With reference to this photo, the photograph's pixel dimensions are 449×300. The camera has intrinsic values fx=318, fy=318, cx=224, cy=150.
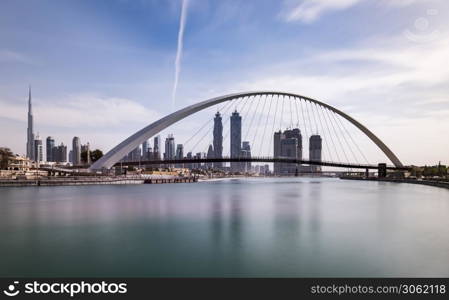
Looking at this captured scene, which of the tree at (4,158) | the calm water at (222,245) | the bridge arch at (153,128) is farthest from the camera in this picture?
the tree at (4,158)

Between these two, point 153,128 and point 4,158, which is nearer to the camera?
point 153,128

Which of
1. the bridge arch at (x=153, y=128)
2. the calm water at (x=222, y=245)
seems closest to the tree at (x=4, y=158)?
the bridge arch at (x=153, y=128)

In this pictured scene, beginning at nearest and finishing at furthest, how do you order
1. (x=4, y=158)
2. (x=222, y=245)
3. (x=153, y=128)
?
(x=222, y=245)
(x=153, y=128)
(x=4, y=158)

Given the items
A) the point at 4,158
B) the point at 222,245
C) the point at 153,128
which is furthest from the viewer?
the point at 4,158

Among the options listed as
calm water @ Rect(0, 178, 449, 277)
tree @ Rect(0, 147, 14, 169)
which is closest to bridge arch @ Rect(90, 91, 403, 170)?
calm water @ Rect(0, 178, 449, 277)

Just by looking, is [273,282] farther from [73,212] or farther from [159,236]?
[73,212]

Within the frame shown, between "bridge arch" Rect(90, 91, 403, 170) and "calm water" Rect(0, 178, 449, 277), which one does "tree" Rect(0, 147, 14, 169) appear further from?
"calm water" Rect(0, 178, 449, 277)

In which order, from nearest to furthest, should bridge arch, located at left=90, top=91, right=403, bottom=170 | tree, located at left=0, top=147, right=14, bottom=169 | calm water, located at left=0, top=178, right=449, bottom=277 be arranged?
calm water, located at left=0, top=178, right=449, bottom=277
bridge arch, located at left=90, top=91, right=403, bottom=170
tree, located at left=0, top=147, right=14, bottom=169

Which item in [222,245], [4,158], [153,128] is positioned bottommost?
[222,245]

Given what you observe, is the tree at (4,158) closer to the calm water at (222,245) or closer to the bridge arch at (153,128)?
the bridge arch at (153,128)

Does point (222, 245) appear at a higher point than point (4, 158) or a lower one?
lower

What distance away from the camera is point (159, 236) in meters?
12.7

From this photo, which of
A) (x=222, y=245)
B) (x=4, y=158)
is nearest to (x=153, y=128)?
(x=222, y=245)

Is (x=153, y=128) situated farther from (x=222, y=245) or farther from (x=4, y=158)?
(x=4, y=158)
